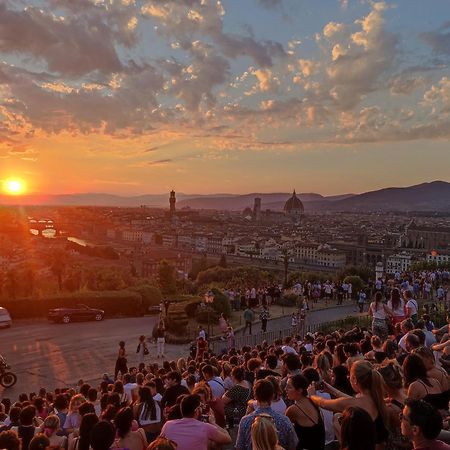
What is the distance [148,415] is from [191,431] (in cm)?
186

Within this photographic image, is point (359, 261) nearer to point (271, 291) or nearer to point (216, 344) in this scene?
point (271, 291)

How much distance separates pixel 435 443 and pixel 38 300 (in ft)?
83.5

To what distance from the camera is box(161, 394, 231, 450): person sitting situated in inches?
189

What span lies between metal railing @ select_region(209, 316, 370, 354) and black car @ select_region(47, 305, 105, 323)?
9.00 metres

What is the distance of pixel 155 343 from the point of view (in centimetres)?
2062

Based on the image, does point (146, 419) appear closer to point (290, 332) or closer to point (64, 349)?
point (290, 332)

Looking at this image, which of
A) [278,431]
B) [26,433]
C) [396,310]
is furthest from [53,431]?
[396,310]

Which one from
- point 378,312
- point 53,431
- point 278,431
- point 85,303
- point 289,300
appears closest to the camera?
point 278,431

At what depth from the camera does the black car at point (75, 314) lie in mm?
25047

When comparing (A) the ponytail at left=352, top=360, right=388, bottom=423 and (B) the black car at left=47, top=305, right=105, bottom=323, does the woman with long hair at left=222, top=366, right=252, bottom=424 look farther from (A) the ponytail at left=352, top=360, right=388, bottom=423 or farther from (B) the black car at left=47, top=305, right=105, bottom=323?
(B) the black car at left=47, top=305, right=105, bottom=323

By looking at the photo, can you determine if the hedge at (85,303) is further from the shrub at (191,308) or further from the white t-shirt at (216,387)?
the white t-shirt at (216,387)

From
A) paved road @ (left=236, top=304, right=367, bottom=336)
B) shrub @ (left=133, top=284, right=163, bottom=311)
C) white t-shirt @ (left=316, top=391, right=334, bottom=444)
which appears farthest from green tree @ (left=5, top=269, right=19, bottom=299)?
A: white t-shirt @ (left=316, top=391, right=334, bottom=444)

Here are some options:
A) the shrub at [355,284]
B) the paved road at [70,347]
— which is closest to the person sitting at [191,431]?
the paved road at [70,347]

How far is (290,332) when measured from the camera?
20.0 m
